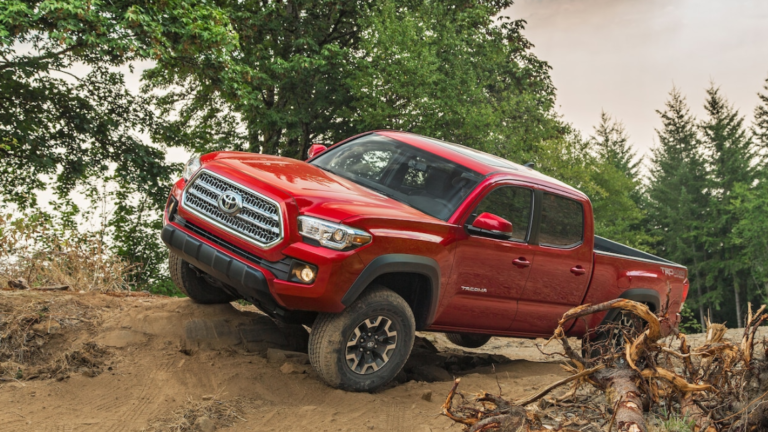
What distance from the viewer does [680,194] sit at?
5694cm

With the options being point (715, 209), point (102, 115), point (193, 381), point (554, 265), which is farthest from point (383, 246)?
point (715, 209)

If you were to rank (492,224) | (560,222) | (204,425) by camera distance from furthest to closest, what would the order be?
(560,222) → (492,224) → (204,425)

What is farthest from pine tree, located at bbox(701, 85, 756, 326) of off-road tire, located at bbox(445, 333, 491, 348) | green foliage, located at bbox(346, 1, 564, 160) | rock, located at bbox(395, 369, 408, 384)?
rock, located at bbox(395, 369, 408, 384)

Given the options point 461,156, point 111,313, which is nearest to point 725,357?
point 461,156

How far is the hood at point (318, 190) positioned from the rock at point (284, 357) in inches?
60.6

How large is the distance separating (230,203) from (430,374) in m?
2.66

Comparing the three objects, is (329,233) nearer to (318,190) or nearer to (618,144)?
(318,190)

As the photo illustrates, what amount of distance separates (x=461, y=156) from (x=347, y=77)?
20508 mm

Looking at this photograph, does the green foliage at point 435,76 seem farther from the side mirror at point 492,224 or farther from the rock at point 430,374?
the side mirror at point 492,224

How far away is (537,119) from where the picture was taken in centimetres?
3309

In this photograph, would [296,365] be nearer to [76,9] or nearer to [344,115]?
[76,9]

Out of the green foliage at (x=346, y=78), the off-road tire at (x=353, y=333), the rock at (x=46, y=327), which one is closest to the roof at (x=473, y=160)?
the off-road tire at (x=353, y=333)

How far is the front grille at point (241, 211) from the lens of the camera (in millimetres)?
5039

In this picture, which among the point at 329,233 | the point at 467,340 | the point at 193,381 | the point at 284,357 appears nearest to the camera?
the point at 329,233
